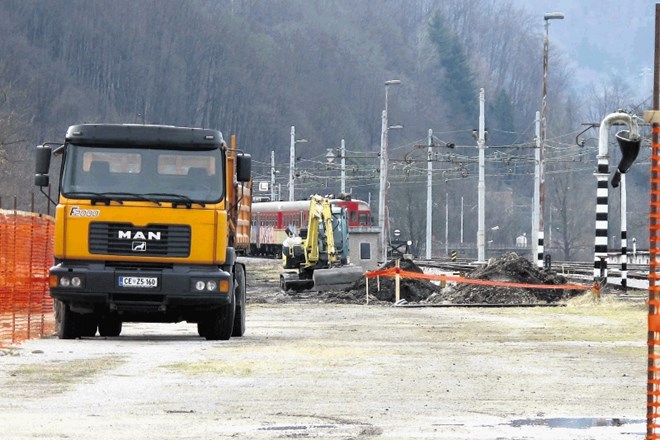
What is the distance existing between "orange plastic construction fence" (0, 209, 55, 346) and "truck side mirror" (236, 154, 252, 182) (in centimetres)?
326

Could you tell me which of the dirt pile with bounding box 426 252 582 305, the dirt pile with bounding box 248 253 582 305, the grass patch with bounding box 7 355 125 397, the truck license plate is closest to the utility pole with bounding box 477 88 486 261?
the dirt pile with bounding box 248 253 582 305

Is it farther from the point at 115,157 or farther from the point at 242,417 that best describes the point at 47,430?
the point at 115,157

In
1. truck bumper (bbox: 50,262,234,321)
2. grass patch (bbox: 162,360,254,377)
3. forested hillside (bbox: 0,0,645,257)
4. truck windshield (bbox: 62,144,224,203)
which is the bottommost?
grass patch (bbox: 162,360,254,377)

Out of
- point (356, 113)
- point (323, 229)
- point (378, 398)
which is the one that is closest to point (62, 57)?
point (356, 113)

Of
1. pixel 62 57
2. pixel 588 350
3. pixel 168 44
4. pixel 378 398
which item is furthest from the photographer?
pixel 168 44

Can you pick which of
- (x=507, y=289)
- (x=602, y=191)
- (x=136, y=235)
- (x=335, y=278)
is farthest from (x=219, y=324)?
(x=335, y=278)

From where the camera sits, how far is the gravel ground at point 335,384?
1377cm

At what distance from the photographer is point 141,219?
25.1 m

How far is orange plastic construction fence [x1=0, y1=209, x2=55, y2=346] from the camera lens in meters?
26.0

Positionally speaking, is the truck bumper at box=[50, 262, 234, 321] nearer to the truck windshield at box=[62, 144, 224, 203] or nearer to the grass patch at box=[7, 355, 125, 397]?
the truck windshield at box=[62, 144, 224, 203]

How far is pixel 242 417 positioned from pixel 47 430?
1.79m

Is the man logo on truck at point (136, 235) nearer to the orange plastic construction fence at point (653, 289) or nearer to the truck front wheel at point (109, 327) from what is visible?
the truck front wheel at point (109, 327)

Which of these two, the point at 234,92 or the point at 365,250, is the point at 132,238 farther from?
the point at 234,92

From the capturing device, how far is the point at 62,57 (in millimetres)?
153750
